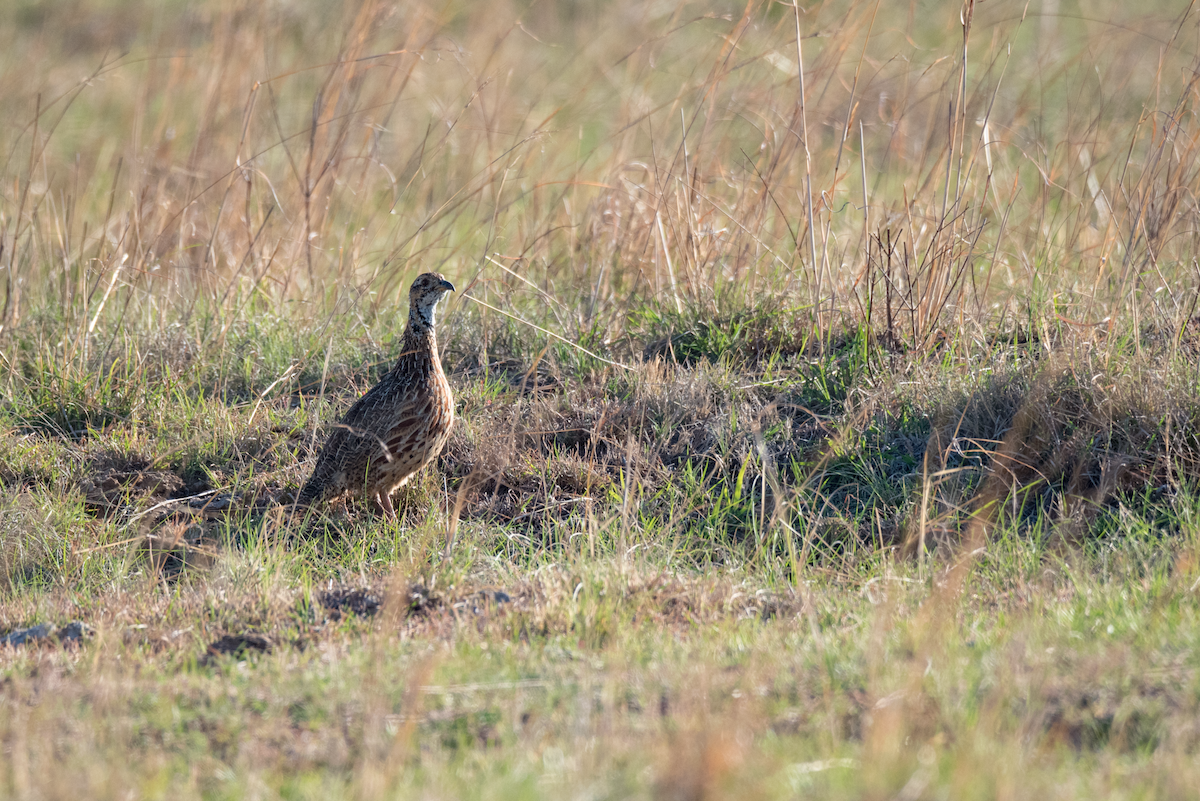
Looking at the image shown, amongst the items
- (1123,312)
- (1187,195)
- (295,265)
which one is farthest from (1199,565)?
(295,265)

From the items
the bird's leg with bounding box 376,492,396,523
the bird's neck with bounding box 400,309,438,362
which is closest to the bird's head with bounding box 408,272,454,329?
the bird's neck with bounding box 400,309,438,362

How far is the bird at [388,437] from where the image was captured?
192 inches

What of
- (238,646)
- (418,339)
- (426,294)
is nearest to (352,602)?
(238,646)

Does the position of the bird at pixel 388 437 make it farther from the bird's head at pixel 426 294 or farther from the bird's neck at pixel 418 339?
the bird's head at pixel 426 294

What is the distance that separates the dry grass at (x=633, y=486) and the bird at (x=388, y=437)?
18 cm

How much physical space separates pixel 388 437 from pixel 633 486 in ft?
3.49

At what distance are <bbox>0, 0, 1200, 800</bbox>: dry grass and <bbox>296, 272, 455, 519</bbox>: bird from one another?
7.1 inches

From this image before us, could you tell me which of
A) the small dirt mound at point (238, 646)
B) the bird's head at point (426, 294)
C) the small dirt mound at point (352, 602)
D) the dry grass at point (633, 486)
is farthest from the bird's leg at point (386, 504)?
the small dirt mound at point (238, 646)

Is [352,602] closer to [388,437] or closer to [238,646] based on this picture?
[238,646]

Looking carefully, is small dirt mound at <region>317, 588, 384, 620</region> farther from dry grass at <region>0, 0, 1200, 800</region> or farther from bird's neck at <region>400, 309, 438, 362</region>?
bird's neck at <region>400, 309, 438, 362</region>

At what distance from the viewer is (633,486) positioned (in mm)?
4848

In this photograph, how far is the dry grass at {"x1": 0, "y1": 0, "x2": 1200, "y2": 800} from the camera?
2.81 metres

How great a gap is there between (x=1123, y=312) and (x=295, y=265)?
448 cm

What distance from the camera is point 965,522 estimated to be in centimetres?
448
